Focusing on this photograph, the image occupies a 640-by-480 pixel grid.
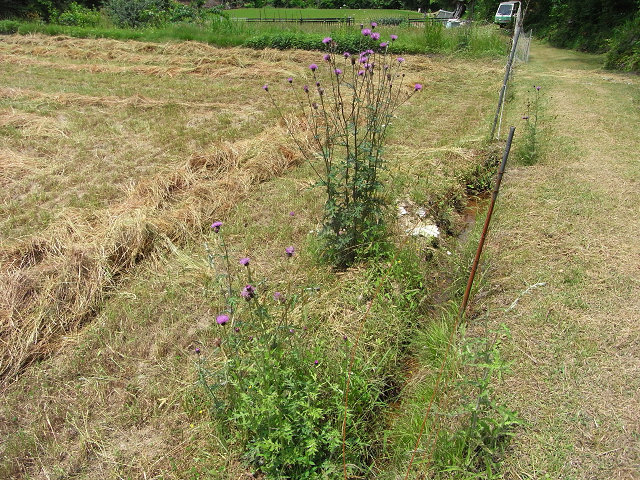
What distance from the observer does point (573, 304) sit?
2.55m

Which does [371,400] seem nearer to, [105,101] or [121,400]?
[121,400]

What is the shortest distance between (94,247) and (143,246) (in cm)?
35

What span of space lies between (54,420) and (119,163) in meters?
3.31

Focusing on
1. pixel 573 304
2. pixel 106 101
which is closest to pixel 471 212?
pixel 573 304

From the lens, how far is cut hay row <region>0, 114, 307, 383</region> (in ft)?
8.09

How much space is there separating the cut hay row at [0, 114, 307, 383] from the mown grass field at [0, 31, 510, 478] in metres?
0.01

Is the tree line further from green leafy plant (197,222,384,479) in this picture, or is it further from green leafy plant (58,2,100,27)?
green leafy plant (197,222,384,479)

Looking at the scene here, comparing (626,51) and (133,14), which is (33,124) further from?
(626,51)

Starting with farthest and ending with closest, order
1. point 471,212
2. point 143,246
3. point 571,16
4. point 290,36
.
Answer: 1. point 571,16
2. point 290,36
3. point 471,212
4. point 143,246

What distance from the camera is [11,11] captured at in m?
18.0

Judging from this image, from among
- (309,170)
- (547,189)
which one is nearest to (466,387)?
(547,189)

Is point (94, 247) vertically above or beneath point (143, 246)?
above

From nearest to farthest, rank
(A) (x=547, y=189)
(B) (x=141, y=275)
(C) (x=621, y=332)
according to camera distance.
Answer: (C) (x=621, y=332) < (B) (x=141, y=275) < (A) (x=547, y=189)

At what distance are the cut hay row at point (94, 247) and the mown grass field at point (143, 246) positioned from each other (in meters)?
0.01
